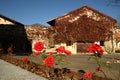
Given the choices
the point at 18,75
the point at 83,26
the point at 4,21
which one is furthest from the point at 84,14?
the point at 18,75

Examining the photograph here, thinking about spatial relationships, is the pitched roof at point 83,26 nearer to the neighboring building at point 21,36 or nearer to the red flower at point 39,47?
the neighboring building at point 21,36

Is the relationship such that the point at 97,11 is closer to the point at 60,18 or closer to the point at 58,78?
the point at 60,18

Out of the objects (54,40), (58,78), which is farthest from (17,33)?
(58,78)

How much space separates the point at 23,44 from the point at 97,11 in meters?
14.0

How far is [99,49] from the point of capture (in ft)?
18.4

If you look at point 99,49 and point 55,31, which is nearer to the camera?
point 99,49

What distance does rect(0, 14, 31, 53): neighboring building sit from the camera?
41812 millimetres

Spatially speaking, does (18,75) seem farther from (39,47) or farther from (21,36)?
(21,36)

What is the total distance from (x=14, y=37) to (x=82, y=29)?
1170cm

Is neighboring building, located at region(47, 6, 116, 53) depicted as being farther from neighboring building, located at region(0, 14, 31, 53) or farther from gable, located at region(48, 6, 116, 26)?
neighboring building, located at region(0, 14, 31, 53)

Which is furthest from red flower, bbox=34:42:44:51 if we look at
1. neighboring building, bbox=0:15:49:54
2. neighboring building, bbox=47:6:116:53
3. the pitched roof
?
neighboring building, bbox=0:15:49:54

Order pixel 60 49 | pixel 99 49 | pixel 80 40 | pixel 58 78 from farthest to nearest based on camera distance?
pixel 80 40 < pixel 58 78 < pixel 60 49 < pixel 99 49

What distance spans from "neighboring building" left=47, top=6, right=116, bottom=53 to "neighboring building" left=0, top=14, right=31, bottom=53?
510 centimetres

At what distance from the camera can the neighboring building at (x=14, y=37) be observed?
41.8m
